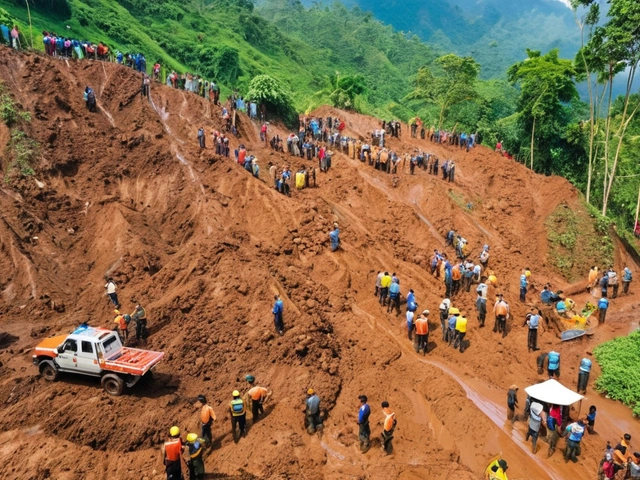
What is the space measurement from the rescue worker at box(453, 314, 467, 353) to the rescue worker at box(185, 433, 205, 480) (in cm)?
928

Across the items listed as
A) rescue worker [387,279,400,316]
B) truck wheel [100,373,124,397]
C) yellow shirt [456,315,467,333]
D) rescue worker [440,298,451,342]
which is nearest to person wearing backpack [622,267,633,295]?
rescue worker [440,298,451,342]

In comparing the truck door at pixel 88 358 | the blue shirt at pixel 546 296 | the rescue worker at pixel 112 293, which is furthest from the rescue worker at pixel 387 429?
the blue shirt at pixel 546 296

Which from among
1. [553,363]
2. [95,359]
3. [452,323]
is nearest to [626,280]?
[553,363]

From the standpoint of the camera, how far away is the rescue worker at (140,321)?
14852 mm

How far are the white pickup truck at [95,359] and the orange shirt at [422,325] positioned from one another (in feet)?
26.3

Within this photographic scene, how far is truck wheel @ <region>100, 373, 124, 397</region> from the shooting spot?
1263 cm

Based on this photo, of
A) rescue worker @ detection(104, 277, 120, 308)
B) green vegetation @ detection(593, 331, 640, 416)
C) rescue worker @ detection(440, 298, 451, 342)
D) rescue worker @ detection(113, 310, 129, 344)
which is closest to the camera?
green vegetation @ detection(593, 331, 640, 416)

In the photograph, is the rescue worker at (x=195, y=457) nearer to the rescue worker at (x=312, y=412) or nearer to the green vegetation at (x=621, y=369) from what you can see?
the rescue worker at (x=312, y=412)

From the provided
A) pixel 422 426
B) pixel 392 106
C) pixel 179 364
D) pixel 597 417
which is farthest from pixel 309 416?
pixel 392 106

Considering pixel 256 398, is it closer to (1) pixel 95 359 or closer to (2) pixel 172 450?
(2) pixel 172 450

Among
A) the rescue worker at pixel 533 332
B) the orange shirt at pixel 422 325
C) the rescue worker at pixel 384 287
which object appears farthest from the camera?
the rescue worker at pixel 384 287

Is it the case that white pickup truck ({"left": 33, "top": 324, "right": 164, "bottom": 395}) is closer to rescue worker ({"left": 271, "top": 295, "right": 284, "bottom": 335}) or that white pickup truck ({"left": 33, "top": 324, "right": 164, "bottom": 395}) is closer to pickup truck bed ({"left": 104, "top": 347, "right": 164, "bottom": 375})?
pickup truck bed ({"left": 104, "top": 347, "right": 164, "bottom": 375})

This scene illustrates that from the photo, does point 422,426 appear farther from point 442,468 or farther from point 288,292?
point 288,292

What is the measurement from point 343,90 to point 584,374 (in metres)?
31.8
